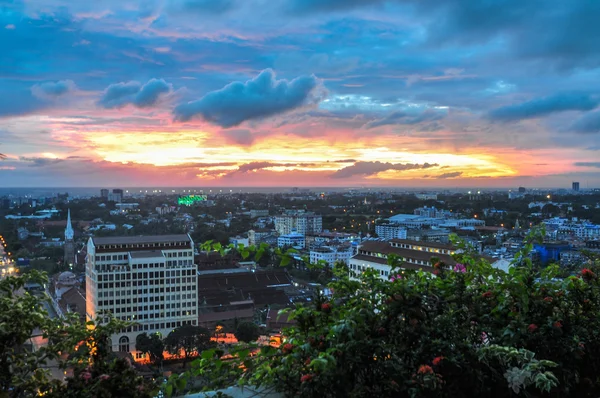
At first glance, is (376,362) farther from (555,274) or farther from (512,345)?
(555,274)

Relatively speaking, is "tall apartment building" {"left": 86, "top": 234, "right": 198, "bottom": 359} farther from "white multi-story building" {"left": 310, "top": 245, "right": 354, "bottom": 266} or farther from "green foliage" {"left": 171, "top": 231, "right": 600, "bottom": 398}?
"green foliage" {"left": 171, "top": 231, "right": 600, "bottom": 398}

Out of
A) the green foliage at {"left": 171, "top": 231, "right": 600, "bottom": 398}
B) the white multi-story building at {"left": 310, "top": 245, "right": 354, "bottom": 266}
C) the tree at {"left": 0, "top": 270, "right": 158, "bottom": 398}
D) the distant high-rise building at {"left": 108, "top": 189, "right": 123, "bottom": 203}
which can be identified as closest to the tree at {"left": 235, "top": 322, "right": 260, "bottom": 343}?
the white multi-story building at {"left": 310, "top": 245, "right": 354, "bottom": 266}

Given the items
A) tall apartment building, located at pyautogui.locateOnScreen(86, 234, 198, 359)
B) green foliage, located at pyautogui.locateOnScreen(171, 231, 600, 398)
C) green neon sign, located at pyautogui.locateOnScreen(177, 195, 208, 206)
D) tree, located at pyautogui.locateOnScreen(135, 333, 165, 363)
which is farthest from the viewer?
green neon sign, located at pyautogui.locateOnScreen(177, 195, 208, 206)

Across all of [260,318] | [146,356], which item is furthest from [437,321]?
[260,318]

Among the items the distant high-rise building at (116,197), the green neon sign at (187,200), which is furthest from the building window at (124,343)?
the distant high-rise building at (116,197)

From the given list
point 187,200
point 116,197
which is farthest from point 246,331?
point 116,197

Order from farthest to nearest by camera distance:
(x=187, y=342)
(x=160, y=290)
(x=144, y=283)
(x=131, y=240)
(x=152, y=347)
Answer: (x=131, y=240) < (x=160, y=290) < (x=144, y=283) < (x=187, y=342) < (x=152, y=347)

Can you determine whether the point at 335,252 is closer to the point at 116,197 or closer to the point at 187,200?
the point at 187,200
